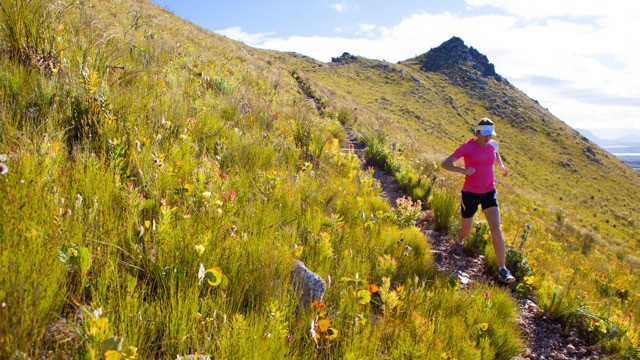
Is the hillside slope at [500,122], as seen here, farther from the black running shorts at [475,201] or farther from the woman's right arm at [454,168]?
the black running shorts at [475,201]

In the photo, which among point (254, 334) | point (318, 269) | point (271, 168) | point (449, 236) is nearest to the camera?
point (254, 334)

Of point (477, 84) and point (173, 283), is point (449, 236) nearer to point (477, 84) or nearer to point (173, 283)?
point (173, 283)

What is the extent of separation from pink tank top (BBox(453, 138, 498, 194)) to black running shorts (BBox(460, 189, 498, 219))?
64mm

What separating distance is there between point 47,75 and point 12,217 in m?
2.67

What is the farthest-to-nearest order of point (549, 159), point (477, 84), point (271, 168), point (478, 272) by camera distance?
point (477, 84)
point (549, 159)
point (478, 272)
point (271, 168)

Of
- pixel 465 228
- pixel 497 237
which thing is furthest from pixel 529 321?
pixel 465 228

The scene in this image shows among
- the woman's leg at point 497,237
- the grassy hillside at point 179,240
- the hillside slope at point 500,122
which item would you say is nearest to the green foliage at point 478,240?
the woman's leg at point 497,237

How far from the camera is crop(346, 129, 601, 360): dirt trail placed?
149 inches

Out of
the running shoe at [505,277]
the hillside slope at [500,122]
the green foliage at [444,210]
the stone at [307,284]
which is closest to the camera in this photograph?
the stone at [307,284]

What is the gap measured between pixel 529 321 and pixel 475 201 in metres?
1.75

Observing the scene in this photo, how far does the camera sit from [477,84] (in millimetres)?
92000

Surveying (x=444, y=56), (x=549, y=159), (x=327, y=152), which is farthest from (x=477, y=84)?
(x=327, y=152)

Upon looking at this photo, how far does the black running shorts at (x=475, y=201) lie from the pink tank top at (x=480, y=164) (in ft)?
0.21

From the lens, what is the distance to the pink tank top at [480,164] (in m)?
5.07
